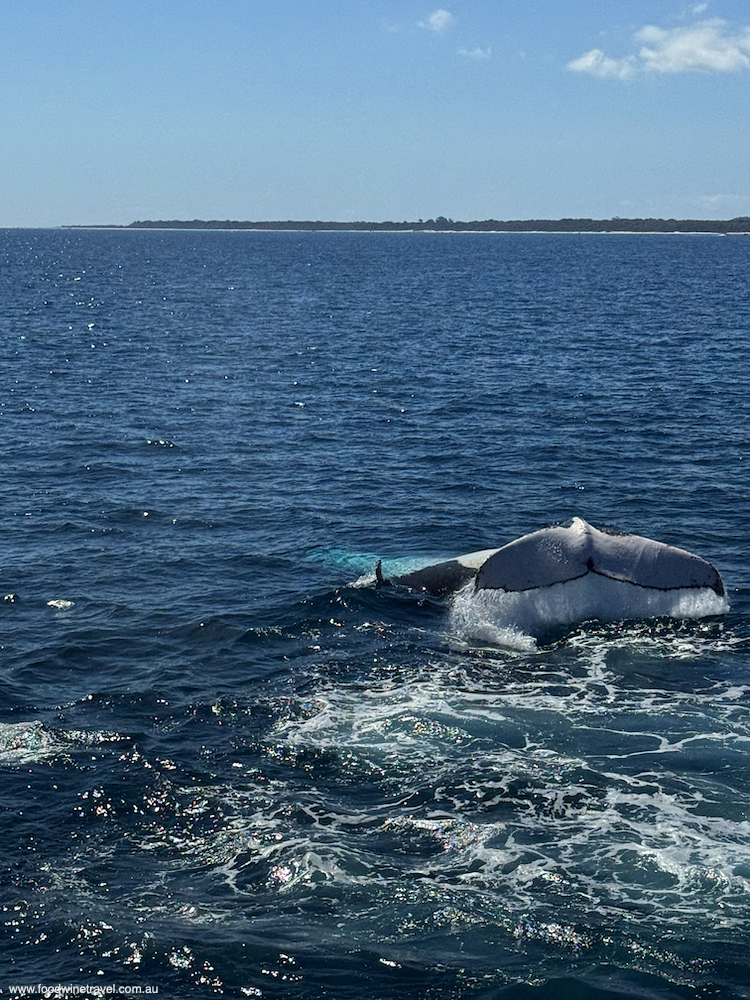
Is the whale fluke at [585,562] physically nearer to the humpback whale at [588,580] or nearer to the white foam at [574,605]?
the humpback whale at [588,580]

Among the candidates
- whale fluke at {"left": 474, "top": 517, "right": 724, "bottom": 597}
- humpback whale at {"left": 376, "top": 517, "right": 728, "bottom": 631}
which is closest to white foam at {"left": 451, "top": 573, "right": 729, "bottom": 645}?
humpback whale at {"left": 376, "top": 517, "right": 728, "bottom": 631}

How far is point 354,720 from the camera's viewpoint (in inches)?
741

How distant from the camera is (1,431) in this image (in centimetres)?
4256

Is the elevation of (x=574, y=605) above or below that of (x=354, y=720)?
above

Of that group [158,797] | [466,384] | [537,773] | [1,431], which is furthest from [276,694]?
[466,384]

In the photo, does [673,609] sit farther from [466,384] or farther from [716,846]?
[466,384]

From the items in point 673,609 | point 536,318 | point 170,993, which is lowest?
point 170,993

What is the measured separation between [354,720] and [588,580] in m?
6.06

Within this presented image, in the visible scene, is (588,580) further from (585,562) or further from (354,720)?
(354,720)

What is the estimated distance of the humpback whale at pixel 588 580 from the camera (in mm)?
21922

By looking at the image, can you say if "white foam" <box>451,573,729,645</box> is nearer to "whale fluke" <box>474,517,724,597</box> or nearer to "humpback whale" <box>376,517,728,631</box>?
"humpback whale" <box>376,517,728,631</box>

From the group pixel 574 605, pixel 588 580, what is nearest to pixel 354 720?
pixel 574 605

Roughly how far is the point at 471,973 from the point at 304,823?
12.9ft

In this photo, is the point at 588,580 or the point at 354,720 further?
the point at 588,580
